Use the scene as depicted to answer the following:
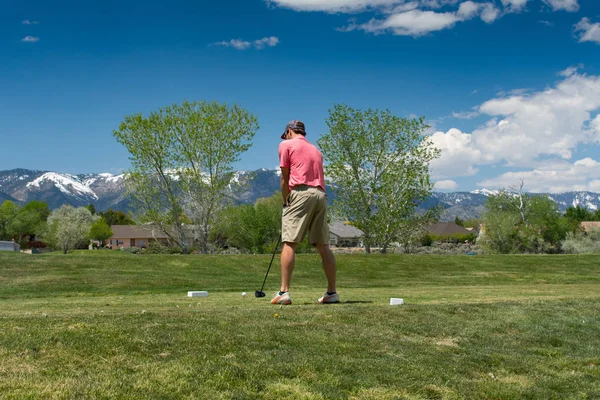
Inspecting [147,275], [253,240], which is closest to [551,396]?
[147,275]

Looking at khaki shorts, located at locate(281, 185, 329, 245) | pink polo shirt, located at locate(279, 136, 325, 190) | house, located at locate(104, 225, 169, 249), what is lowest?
house, located at locate(104, 225, 169, 249)

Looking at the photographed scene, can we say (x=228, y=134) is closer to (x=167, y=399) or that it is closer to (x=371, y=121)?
(x=371, y=121)

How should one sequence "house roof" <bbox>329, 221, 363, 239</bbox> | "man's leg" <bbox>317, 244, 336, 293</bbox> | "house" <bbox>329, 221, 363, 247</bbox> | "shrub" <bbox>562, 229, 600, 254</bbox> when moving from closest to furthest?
"man's leg" <bbox>317, 244, 336, 293</bbox>
"shrub" <bbox>562, 229, 600, 254</bbox>
"house" <bbox>329, 221, 363, 247</bbox>
"house roof" <bbox>329, 221, 363, 239</bbox>

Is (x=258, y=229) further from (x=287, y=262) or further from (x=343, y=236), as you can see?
(x=343, y=236)

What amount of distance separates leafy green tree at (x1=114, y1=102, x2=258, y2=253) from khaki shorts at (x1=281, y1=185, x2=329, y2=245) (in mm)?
31925

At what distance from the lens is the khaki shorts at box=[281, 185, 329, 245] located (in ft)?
26.9

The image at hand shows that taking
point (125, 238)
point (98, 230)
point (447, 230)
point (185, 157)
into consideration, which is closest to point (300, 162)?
point (185, 157)

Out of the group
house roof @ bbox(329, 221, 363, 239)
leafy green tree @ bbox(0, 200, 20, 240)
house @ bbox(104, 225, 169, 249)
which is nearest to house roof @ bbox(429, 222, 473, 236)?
house roof @ bbox(329, 221, 363, 239)

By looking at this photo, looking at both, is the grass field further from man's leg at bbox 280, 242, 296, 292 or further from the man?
the man

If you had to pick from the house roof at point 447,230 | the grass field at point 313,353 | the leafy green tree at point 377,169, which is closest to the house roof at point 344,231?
the house roof at point 447,230

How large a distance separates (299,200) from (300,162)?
0.55 m

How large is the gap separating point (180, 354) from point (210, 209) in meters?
36.3

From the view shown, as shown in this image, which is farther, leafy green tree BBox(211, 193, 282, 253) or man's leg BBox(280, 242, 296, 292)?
leafy green tree BBox(211, 193, 282, 253)

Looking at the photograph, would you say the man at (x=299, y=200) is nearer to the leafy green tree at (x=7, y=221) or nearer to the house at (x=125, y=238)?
the leafy green tree at (x=7, y=221)
